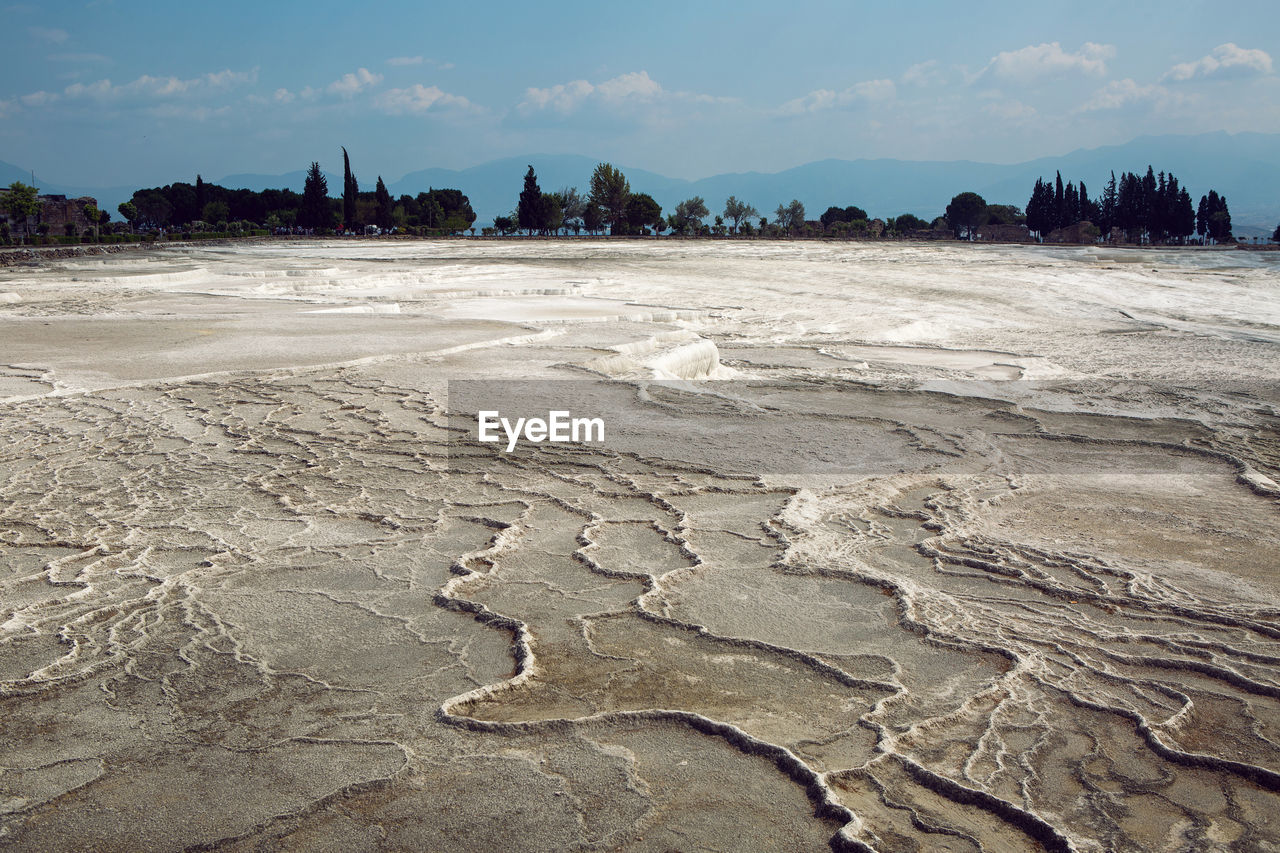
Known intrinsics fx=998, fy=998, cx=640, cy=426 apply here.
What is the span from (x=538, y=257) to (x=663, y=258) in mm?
4474

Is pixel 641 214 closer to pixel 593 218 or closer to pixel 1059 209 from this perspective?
pixel 593 218

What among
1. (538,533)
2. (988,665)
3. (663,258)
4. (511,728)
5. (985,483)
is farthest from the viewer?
(663,258)

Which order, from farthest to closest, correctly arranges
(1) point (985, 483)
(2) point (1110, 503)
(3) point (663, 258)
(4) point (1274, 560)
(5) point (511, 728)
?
(3) point (663, 258)
(1) point (985, 483)
(2) point (1110, 503)
(4) point (1274, 560)
(5) point (511, 728)

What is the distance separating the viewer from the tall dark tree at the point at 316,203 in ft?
201

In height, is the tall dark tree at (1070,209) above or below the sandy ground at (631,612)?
above

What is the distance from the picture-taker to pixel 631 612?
329 centimetres

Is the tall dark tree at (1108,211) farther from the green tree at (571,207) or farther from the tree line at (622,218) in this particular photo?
the green tree at (571,207)

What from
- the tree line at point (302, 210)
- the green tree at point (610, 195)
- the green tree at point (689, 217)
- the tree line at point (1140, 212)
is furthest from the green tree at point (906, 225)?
the tree line at point (302, 210)

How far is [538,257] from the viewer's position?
3375 centimetres

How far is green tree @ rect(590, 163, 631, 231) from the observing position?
65812 mm

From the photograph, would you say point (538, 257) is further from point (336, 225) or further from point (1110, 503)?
point (336, 225)

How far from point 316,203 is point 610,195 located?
61.2 feet

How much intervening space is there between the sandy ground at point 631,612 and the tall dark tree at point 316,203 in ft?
189

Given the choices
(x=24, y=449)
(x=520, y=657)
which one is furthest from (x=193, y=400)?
(x=520, y=657)
